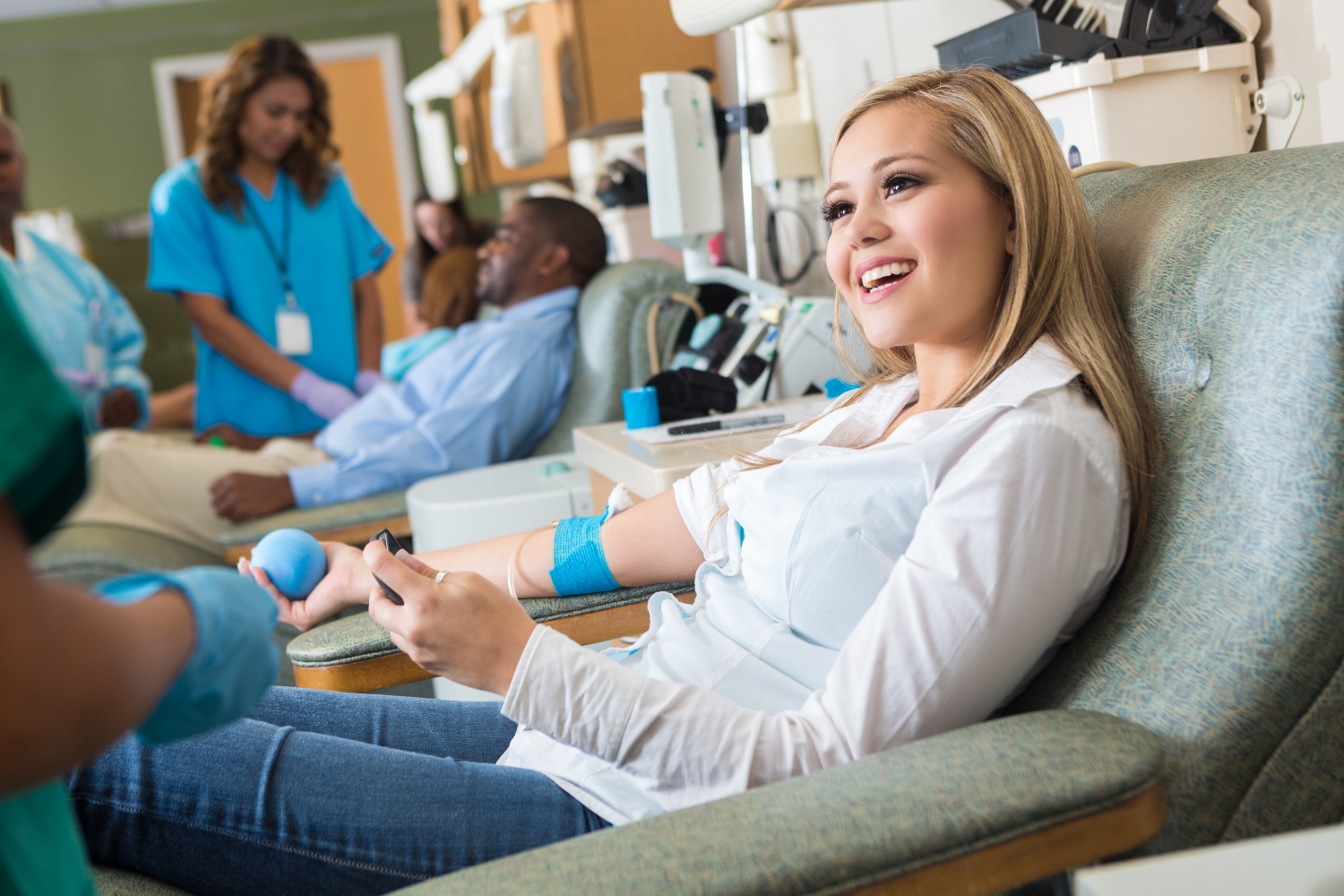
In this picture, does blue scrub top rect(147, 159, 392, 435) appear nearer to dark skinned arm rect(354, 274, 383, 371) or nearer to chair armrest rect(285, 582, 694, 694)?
dark skinned arm rect(354, 274, 383, 371)

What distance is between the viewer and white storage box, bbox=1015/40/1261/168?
130 cm

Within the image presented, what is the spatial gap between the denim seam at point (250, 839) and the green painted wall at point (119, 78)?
6.51m

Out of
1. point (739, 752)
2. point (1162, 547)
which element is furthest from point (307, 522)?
point (1162, 547)

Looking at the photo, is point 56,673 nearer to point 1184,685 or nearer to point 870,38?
point 1184,685

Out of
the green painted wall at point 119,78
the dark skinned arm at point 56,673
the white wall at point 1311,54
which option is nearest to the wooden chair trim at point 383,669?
the dark skinned arm at point 56,673

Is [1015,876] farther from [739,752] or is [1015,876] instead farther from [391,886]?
[391,886]

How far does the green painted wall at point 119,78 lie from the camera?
21.4 feet

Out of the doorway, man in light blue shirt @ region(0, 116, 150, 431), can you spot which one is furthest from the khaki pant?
the doorway

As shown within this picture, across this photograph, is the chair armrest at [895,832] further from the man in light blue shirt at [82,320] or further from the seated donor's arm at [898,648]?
the man in light blue shirt at [82,320]

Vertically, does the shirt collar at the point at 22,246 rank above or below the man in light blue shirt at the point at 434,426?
above

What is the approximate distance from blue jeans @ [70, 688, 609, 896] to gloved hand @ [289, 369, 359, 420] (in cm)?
212

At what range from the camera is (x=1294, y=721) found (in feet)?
2.43

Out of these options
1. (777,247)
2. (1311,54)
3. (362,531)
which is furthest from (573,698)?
(777,247)

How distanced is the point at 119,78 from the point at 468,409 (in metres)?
5.39
